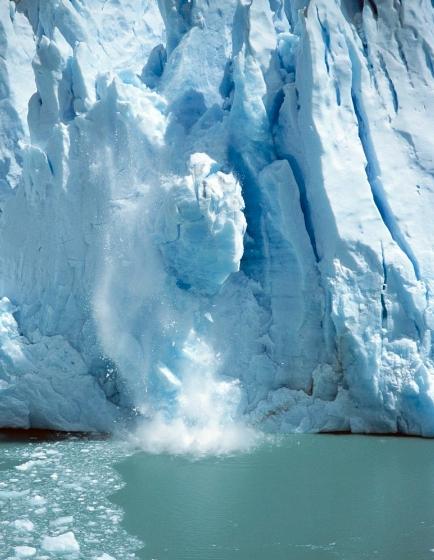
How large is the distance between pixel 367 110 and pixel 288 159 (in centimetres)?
75

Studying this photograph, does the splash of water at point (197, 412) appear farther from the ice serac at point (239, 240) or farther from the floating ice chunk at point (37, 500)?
the floating ice chunk at point (37, 500)

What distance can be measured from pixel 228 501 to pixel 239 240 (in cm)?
206

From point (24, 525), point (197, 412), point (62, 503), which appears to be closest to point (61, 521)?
point (24, 525)

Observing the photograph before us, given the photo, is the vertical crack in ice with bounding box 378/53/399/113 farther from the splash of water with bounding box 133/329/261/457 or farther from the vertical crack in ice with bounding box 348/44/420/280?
the splash of water with bounding box 133/329/261/457

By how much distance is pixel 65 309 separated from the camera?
5.97 meters

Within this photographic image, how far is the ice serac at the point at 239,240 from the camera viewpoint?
217 inches

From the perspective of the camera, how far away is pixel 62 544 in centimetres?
350

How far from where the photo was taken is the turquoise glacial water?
350cm

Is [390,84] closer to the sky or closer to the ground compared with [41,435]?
closer to the sky

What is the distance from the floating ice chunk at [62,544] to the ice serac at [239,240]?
5.98 ft

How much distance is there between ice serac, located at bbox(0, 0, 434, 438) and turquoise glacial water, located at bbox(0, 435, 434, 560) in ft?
1.62

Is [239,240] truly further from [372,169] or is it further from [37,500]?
[37,500]

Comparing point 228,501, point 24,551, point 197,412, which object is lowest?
Answer: point 24,551

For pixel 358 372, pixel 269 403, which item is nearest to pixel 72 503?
pixel 269 403
